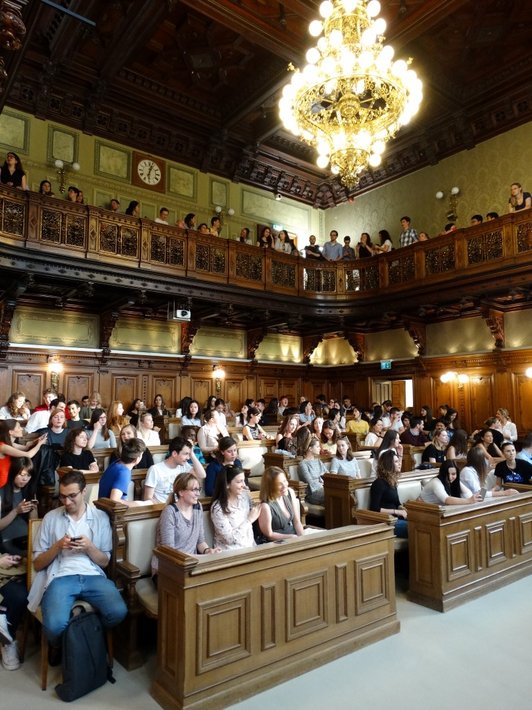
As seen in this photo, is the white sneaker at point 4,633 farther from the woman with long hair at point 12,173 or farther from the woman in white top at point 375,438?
the woman with long hair at point 12,173

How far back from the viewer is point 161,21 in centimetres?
983

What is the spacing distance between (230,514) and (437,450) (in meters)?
4.63

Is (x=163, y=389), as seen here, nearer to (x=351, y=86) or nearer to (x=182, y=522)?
(x=351, y=86)

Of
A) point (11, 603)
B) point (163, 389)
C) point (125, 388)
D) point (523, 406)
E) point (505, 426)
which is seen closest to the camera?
point (11, 603)

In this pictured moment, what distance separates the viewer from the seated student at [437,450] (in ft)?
24.5

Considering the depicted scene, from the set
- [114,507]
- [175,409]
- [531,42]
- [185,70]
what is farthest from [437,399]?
[114,507]

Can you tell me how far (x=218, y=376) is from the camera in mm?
14062

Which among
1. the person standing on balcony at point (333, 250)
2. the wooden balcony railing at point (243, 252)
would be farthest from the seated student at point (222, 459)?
the person standing on balcony at point (333, 250)

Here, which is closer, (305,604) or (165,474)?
(305,604)

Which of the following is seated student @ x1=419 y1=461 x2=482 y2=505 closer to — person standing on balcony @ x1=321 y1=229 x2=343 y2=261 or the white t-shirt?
the white t-shirt

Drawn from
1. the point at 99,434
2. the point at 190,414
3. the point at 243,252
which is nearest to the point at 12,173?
the point at 243,252

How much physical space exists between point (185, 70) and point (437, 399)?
10.2 metres

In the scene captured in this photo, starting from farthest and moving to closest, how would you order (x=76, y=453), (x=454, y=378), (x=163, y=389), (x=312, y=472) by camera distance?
(x=163, y=389), (x=454, y=378), (x=312, y=472), (x=76, y=453)

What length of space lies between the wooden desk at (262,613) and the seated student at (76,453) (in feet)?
8.68
